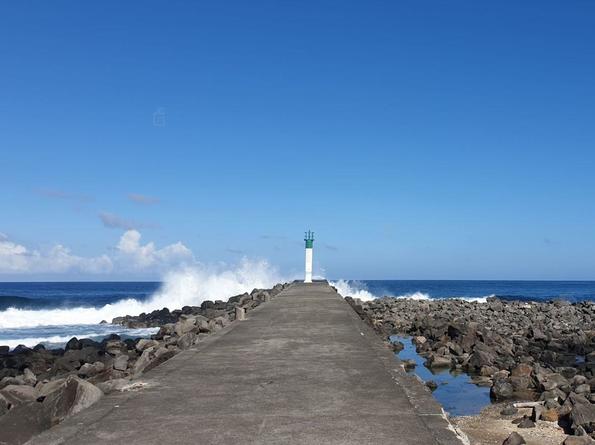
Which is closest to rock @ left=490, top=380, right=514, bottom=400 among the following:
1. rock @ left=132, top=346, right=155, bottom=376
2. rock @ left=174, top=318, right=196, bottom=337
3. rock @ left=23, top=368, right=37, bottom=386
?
rock @ left=132, top=346, right=155, bottom=376

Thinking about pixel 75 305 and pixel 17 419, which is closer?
pixel 17 419

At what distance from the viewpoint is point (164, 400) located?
475cm

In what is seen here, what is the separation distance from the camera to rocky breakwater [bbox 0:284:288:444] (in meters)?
4.38

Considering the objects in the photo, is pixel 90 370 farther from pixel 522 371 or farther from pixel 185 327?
pixel 522 371

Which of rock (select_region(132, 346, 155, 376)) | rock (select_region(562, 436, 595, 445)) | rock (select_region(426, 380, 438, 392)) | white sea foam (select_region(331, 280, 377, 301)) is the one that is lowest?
rock (select_region(426, 380, 438, 392))

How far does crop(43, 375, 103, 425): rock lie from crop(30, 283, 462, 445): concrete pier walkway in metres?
0.11

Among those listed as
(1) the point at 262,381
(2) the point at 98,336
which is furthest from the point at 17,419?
(2) the point at 98,336

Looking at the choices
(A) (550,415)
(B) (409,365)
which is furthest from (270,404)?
(B) (409,365)

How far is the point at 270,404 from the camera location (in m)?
4.59

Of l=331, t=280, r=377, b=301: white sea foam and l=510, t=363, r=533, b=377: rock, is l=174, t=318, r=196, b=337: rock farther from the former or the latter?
l=331, t=280, r=377, b=301: white sea foam

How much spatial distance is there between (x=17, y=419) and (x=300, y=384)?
2.35 meters

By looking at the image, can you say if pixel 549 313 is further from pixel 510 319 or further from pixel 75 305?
pixel 75 305

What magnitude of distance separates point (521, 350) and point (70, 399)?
11484 millimetres

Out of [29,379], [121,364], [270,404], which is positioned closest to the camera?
[270,404]
